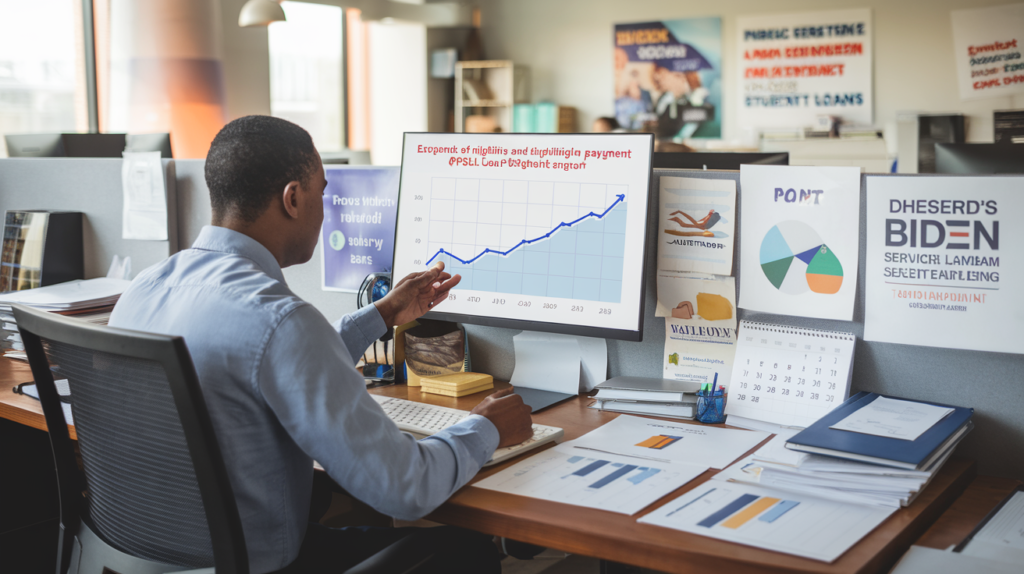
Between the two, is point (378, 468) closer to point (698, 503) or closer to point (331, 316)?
point (698, 503)

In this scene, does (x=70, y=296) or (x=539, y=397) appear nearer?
(x=539, y=397)

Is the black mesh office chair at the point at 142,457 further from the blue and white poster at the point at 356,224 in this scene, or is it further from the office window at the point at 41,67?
the office window at the point at 41,67

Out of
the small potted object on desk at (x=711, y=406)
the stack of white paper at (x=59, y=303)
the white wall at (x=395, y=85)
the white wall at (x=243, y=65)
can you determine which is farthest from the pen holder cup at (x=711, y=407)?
the white wall at (x=395, y=85)

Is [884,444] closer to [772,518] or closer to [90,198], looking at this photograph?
[772,518]

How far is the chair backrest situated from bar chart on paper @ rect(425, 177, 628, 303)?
713 millimetres

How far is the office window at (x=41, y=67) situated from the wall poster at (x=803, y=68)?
14.3 feet

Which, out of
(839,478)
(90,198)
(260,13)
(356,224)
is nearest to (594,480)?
(839,478)

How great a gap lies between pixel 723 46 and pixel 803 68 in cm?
60

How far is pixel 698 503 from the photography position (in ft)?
3.27

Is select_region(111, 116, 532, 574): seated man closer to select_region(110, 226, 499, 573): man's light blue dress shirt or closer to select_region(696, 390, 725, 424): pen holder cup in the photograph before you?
select_region(110, 226, 499, 573): man's light blue dress shirt

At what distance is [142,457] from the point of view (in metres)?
0.97

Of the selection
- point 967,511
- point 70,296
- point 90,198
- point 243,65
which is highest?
point 243,65

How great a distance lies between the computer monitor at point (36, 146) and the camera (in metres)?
2.38

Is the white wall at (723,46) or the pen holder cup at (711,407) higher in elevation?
the white wall at (723,46)
